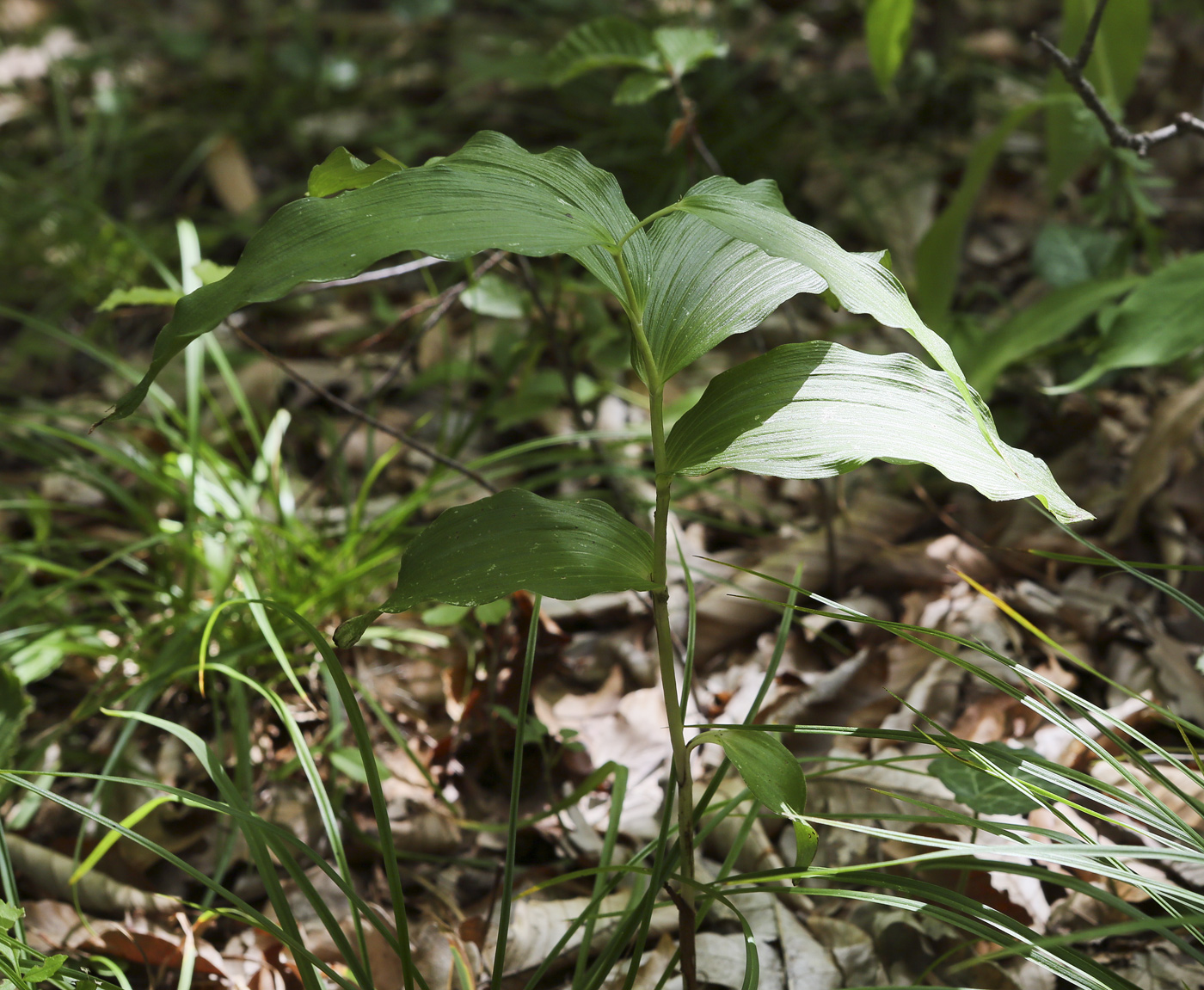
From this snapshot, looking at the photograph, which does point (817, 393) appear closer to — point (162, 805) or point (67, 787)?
point (162, 805)

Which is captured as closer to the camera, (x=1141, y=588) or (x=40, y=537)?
(x=1141, y=588)

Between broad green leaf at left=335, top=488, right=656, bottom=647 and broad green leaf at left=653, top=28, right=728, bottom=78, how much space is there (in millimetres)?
885

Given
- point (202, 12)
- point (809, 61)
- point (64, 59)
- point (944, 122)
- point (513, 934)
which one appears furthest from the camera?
point (202, 12)

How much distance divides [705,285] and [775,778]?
44cm

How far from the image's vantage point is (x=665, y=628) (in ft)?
2.67

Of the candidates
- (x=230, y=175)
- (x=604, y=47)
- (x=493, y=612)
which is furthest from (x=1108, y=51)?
(x=230, y=175)

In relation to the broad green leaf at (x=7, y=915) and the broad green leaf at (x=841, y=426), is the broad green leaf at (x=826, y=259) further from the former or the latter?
the broad green leaf at (x=7, y=915)

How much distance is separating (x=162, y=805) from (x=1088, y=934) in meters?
1.21

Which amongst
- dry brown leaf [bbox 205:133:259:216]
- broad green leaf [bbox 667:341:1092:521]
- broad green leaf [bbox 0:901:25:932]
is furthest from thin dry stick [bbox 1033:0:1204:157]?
dry brown leaf [bbox 205:133:259:216]

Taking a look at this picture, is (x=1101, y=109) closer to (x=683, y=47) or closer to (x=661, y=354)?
(x=683, y=47)

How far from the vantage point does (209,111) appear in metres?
3.08

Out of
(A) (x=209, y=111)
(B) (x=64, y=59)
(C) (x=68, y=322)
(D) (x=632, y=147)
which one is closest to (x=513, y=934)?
(D) (x=632, y=147)

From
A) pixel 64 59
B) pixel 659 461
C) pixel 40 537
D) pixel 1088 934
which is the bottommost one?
pixel 40 537

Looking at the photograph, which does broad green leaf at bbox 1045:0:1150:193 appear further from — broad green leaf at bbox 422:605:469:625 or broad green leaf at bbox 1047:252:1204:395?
broad green leaf at bbox 422:605:469:625
